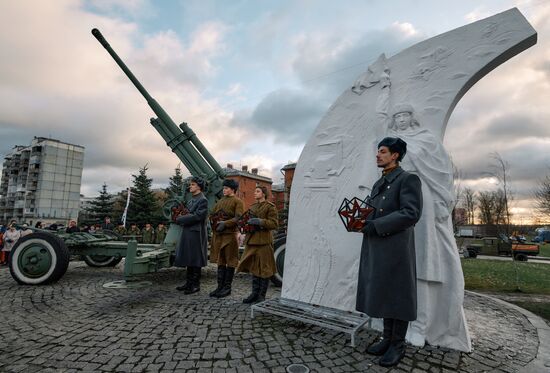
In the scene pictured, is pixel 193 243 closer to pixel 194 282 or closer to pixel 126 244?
pixel 194 282

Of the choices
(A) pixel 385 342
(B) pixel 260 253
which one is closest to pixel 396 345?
(A) pixel 385 342

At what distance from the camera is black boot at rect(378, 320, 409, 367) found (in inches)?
98.2

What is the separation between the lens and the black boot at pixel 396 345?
98.2 inches

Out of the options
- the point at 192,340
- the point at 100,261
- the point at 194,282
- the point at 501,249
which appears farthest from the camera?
the point at 501,249

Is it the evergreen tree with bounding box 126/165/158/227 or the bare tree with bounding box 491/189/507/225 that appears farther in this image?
the bare tree with bounding box 491/189/507/225

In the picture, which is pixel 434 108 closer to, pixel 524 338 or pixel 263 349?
pixel 524 338

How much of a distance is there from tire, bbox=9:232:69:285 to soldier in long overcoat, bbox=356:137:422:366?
17.5ft

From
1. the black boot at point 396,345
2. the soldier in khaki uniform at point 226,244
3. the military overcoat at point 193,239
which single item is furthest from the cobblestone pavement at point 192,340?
the military overcoat at point 193,239

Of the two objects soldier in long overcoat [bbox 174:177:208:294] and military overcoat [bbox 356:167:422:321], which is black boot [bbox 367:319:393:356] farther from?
soldier in long overcoat [bbox 174:177:208:294]

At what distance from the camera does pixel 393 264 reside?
2529 mm

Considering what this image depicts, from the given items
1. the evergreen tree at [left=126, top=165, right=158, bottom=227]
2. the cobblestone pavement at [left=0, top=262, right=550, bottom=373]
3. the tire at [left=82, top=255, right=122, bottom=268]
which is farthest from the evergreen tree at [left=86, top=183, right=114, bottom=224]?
the cobblestone pavement at [left=0, top=262, right=550, bottom=373]

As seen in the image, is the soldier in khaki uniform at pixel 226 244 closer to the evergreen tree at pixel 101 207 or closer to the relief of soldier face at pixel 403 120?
the relief of soldier face at pixel 403 120

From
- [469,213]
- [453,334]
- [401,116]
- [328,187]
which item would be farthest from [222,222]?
[469,213]

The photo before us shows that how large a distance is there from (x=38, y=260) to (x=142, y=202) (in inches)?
732
